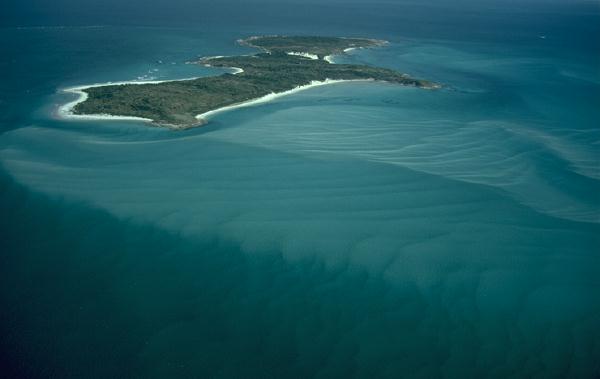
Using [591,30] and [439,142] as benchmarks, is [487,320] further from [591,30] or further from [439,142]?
[591,30]

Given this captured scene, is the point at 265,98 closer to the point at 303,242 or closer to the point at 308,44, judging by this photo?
the point at 303,242

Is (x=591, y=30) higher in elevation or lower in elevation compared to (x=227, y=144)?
higher

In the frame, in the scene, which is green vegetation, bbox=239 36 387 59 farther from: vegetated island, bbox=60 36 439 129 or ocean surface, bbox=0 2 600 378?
ocean surface, bbox=0 2 600 378

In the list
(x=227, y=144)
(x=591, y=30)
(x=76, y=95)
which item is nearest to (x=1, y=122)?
(x=76, y=95)

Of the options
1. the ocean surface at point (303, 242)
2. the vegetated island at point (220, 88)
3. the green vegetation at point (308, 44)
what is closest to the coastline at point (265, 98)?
the vegetated island at point (220, 88)

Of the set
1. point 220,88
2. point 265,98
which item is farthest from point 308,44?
point 220,88

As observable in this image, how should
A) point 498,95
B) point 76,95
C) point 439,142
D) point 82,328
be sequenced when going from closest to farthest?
point 82,328
point 439,142
point 76,95
point 498,95
